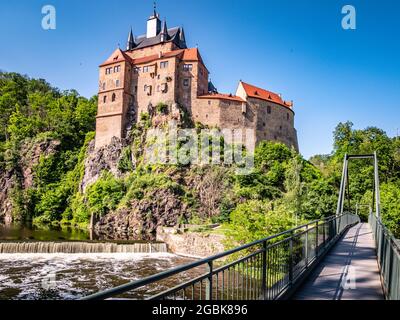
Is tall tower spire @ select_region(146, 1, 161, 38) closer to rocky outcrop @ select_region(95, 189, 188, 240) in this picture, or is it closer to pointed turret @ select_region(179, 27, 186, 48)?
pointed turret @ select_region(179, 27, 186, 48)

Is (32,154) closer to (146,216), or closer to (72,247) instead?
(146,216)

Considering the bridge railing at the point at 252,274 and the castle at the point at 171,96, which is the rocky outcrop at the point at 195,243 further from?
the castle at the point at 171,96

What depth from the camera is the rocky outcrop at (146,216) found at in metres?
43.7

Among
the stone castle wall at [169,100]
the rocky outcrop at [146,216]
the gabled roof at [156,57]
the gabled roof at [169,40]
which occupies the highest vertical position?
the gabled roof at [169,40]

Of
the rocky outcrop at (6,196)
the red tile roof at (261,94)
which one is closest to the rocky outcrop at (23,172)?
the rocky outcrop at (6,196)

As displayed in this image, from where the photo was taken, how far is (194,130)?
57250 mm

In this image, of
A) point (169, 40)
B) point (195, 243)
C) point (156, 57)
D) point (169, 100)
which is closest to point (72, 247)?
point (195, 243)

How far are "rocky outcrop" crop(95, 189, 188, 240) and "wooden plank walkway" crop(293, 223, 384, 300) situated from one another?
109 ft

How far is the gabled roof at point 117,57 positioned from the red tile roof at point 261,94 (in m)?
22.0

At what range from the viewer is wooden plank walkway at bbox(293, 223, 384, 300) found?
261 inches

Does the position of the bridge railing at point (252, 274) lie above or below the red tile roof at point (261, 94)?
below

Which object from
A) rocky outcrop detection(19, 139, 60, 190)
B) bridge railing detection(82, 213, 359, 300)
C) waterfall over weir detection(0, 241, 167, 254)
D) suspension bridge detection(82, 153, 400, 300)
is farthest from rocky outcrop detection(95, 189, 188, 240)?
bridge railing detection(82, 213, 359, 300)

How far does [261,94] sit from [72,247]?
49.0m
